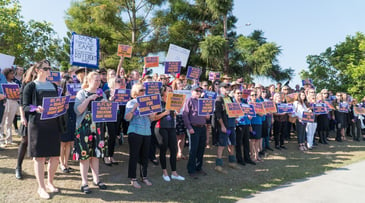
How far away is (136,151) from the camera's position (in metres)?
5.04

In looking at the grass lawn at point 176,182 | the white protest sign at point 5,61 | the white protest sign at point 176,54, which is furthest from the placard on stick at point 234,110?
the white protest sign at point 5,61

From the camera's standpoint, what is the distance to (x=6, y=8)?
18.6 meters

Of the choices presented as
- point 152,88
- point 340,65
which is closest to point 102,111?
point 152,88

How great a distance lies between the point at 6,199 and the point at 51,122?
1.45 m

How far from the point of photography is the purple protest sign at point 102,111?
441 cm

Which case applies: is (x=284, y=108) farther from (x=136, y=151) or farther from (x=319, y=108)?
(x=136, y=151)

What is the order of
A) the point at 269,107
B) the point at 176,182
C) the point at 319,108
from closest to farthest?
the point at 176,182 → the point at 269,107 → the point at 319,108

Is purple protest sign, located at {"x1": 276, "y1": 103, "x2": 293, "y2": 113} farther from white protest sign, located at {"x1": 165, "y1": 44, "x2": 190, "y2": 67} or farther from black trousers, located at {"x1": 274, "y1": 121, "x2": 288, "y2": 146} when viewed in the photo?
white protest sign, located at {"x1": 165, "y1": 44, "x2": 190, "y2": 67}

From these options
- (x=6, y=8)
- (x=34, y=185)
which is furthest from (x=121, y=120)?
(x=6, y=8)

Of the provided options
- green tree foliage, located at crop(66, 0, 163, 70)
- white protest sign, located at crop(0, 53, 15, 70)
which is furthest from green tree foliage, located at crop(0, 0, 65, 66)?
white protest sign, located at crop(0, 53, 15, 70)

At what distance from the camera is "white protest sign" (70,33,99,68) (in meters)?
6.16

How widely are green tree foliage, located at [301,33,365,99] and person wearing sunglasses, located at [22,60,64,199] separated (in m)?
22.6

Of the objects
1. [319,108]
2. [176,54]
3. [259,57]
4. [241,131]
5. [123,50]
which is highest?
[259,57]

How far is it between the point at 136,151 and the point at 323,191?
3981 mm
